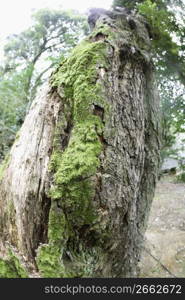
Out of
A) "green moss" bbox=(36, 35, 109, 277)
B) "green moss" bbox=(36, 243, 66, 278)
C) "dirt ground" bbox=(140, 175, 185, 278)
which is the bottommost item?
"dirt ground" bbox=(140, 175, 185, 278)

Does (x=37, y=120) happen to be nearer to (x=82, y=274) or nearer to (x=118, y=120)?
(x=118, y=120)

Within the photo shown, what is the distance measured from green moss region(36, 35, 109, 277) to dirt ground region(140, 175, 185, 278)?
2033 millimetres

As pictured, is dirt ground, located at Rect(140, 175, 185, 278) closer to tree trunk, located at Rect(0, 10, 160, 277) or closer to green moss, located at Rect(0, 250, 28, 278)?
tree trunk, located at Rect(0, 10, 160, 277)

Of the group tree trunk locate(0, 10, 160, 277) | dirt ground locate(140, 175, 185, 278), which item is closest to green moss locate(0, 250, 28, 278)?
tree trunk locate(0, 10, 160, 277)

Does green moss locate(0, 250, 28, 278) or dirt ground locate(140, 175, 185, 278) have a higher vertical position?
green moss locate(0, 250, 28, 278)

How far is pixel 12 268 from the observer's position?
5.58 feet

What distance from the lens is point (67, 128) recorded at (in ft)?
6.54

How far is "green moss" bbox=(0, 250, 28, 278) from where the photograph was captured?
1657 millimetres

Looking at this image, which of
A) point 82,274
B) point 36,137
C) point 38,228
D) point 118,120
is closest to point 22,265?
point 38,228

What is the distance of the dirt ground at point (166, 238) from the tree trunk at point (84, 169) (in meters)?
1.85

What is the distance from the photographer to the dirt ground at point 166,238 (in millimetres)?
4113

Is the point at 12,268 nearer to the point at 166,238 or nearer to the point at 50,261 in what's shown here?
the point at 50,261

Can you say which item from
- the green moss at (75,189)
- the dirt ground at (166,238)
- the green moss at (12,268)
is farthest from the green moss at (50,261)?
the dirt ground at (166,238)

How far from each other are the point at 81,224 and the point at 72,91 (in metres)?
1.00
